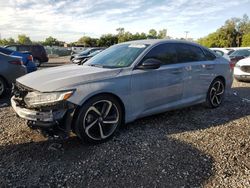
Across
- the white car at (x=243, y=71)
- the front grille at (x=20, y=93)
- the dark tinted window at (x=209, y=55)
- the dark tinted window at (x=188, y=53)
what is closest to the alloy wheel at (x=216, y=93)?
the dark tinted window at (x=209, y=55)

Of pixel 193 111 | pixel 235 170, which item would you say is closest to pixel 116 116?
pixel 235 170

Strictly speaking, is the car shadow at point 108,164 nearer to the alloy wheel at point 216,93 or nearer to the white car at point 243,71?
the alloy wheel at point 216,93

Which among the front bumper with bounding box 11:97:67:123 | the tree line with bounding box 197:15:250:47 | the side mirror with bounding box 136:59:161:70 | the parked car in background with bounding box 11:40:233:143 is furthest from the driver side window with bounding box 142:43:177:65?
the tree line with bounding box 197:15:250:47

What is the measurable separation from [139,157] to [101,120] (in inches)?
33.0

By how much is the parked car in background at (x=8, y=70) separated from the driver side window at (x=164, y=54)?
415 cm

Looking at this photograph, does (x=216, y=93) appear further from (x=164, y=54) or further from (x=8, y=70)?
(x=8, y=70)

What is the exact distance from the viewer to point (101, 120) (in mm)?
3881

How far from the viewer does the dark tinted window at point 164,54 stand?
4.56 m

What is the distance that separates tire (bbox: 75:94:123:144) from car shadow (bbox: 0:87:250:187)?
0.14 m

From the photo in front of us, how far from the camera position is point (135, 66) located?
423 cm

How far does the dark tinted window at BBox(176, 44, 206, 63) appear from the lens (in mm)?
5078

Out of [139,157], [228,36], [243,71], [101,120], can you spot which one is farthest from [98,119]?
[228,36]

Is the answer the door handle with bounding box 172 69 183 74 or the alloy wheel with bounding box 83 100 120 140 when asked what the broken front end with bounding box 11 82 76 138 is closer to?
the alloy wheel with bounding box 83 100 120 140

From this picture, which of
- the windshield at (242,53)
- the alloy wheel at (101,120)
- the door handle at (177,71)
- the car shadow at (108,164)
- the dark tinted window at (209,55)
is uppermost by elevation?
the dark tinted window at (209,55)
